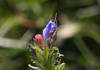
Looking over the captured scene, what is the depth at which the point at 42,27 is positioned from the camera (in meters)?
3.31

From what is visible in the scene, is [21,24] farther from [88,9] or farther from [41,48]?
[41,48]

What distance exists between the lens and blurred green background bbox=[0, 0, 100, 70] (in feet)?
10.0

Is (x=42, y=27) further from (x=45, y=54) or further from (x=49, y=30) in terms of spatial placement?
(x=45, y=54)

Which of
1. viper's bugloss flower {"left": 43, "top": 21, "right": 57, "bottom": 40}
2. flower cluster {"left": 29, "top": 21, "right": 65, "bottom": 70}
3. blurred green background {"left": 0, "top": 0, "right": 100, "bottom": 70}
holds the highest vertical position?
blurred green background {"left": 0, "top": 0, "right": 100, "bottom": 70}

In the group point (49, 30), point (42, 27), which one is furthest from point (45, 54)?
point (42, 27)

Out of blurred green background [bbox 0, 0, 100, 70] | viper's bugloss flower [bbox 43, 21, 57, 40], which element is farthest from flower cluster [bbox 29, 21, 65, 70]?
blurred green background [bbox 0, 0, 100, 70]

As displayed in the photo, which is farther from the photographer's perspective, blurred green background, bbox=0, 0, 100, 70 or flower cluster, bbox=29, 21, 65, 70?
blurred green background, bbox=0, 0, 100, 70

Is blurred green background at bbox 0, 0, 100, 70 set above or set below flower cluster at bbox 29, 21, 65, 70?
above

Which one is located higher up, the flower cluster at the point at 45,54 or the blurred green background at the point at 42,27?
the blurred green background at the point at 42,27

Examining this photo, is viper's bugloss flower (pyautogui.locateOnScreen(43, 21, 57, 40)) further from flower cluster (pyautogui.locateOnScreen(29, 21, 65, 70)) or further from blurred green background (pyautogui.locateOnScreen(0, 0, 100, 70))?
blurred green background (pyautogui.locateOnScreen(0, 0, 100, 70))

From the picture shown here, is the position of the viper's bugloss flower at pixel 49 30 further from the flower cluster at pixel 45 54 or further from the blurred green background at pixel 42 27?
the blurred green background at pixel 42 27

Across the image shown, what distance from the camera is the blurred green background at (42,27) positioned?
3.05 metres

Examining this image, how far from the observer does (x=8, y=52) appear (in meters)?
3.02

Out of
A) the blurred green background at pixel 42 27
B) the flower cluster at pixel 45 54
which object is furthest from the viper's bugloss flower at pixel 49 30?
the blurred green background at pixel 42 27
